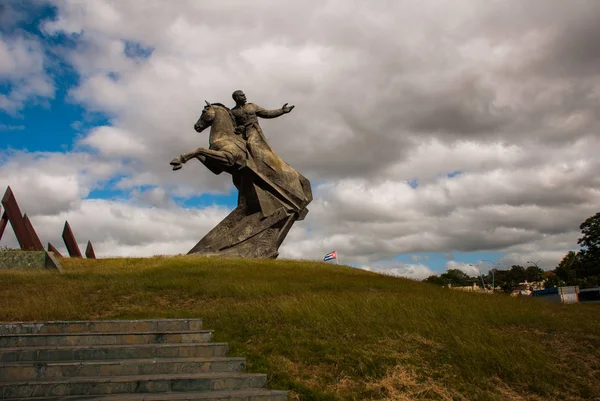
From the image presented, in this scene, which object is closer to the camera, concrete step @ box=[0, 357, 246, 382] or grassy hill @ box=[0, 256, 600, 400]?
concrete step @ box=[0, 357, 246, 382]

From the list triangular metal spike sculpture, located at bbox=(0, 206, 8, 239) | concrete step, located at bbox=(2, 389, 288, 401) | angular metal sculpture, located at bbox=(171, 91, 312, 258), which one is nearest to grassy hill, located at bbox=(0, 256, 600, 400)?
concrete step, located at bbox=(2, 389, 288, 401)

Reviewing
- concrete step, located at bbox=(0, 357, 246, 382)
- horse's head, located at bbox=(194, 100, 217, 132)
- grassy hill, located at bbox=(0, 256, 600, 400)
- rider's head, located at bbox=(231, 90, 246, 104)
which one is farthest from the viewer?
rider's head, located at bbox=(231, 90, 246, 104)

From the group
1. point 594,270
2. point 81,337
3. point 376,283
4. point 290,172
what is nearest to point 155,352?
point 81,337

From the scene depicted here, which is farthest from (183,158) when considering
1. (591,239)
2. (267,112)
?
(591,239)

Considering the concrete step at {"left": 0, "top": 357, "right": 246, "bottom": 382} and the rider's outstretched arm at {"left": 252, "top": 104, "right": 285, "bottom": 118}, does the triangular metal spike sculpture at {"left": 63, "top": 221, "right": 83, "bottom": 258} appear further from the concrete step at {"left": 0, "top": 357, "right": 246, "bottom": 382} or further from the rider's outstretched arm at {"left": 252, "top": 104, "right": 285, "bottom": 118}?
the concrete step at {"left": 0, "top": 357, "right": 246, "bottom": 382}

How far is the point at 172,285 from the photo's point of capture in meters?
13.3

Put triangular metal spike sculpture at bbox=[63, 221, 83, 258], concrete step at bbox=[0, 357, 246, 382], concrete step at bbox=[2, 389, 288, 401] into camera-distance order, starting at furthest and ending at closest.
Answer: triangular metal spike sculpture at bbox=[63, 221, 83, 258] < concrete step at bbox=[0, 357, 246, 382] < concrete step at bbox=[2, 389, 288, 401]

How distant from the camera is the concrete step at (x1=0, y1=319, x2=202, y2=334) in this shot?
27.0 feet

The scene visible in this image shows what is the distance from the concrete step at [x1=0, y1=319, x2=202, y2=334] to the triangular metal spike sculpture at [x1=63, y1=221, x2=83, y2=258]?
1690 cm

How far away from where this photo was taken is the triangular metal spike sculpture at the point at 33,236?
65.4 feet

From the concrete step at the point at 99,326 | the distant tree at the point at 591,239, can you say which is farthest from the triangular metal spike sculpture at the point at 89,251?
the distant tree at the point at 591,239

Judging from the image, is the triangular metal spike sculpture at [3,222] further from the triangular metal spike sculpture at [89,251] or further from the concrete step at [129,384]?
the concrete step at [129,384]

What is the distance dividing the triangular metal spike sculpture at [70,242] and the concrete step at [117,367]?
1868 centimetres

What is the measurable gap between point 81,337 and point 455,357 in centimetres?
590
